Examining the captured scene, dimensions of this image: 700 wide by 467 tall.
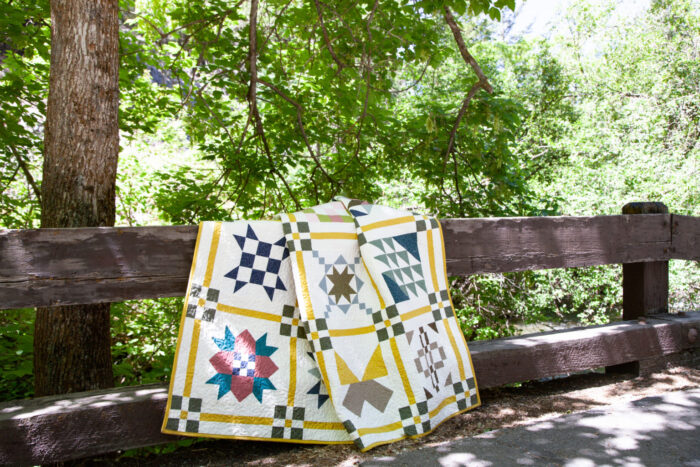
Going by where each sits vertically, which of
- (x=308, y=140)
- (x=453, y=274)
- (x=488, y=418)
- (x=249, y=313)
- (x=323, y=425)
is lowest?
(x=488, y=418)

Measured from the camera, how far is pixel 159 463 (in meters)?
2.26

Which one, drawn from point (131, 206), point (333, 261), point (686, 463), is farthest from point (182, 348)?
point (131, 206)

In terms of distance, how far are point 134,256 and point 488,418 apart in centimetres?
184

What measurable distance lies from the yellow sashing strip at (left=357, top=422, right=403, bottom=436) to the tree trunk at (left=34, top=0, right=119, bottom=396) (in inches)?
53.0

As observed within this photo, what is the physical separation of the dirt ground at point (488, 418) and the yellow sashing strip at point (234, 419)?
0.19 m

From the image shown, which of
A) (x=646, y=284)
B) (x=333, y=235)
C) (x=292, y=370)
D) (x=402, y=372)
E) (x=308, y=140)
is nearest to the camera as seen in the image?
(x=292, y=370)

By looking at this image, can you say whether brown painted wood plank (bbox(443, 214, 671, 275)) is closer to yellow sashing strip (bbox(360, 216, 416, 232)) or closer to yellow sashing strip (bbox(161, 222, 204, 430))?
yellow sashing strip (bbox(360, 216, 416, 232))

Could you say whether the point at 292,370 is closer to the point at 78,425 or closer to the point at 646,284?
the point at 78,425

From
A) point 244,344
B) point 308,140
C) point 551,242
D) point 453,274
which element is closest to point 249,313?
point 244,344

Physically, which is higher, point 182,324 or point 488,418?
point 182,324

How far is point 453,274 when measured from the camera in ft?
8.94

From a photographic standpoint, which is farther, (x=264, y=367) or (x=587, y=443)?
(x=264, y=367)

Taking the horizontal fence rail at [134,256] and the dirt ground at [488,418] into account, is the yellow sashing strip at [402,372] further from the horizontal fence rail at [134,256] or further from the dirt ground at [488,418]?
the horizontal fence rail at [134,256]

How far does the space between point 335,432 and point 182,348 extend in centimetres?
74
